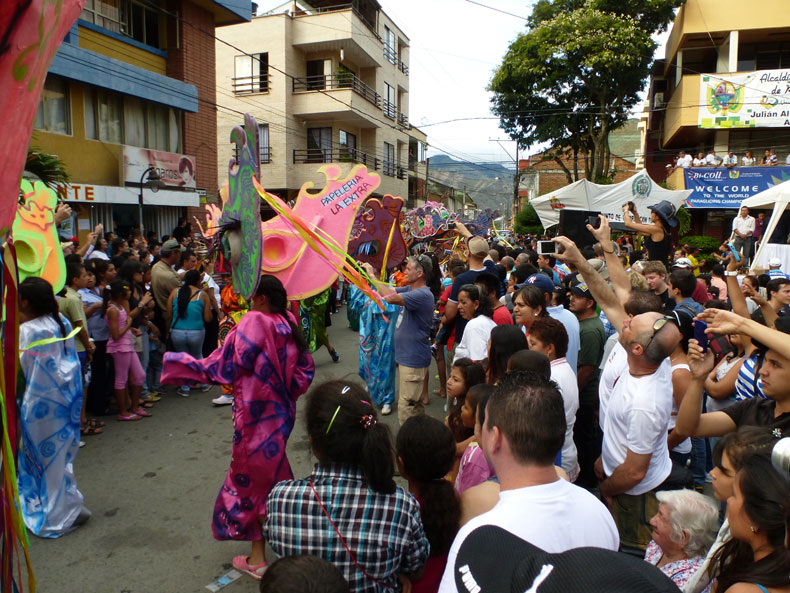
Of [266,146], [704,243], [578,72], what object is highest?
[578,72]

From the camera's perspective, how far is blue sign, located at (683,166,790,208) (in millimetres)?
17297

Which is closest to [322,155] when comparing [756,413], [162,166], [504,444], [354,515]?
[162,166]

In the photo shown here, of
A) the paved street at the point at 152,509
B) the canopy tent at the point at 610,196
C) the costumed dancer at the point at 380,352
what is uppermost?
the canopy tent at the point at 610,196

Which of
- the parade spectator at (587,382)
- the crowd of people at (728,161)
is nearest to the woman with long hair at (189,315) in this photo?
the parade spectator at (587,382)

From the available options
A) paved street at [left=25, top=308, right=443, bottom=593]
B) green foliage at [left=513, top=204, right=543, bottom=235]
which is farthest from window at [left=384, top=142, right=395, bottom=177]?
paved street at [left=25, top=308, right=443, bottom=593]

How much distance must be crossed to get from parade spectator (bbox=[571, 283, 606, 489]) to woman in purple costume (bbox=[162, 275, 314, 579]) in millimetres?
2030

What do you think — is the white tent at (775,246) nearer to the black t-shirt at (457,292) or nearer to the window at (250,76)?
the black t-shirt at (457,292)

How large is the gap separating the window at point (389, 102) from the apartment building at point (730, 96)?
12.9m

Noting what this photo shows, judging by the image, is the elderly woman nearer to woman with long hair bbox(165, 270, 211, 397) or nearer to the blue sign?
woman with long hair bbox(165, 270, 211, 397)

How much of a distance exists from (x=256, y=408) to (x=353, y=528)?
151 cm

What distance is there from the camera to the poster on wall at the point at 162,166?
549 inches

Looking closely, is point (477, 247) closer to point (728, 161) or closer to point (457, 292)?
point (457, 292)

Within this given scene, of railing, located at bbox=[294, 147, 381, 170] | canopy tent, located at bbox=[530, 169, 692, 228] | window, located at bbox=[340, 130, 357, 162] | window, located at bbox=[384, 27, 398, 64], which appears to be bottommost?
canopy tent, located at bbox=[530, 169, 692, 228]

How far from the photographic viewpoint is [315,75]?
24.3 meters
